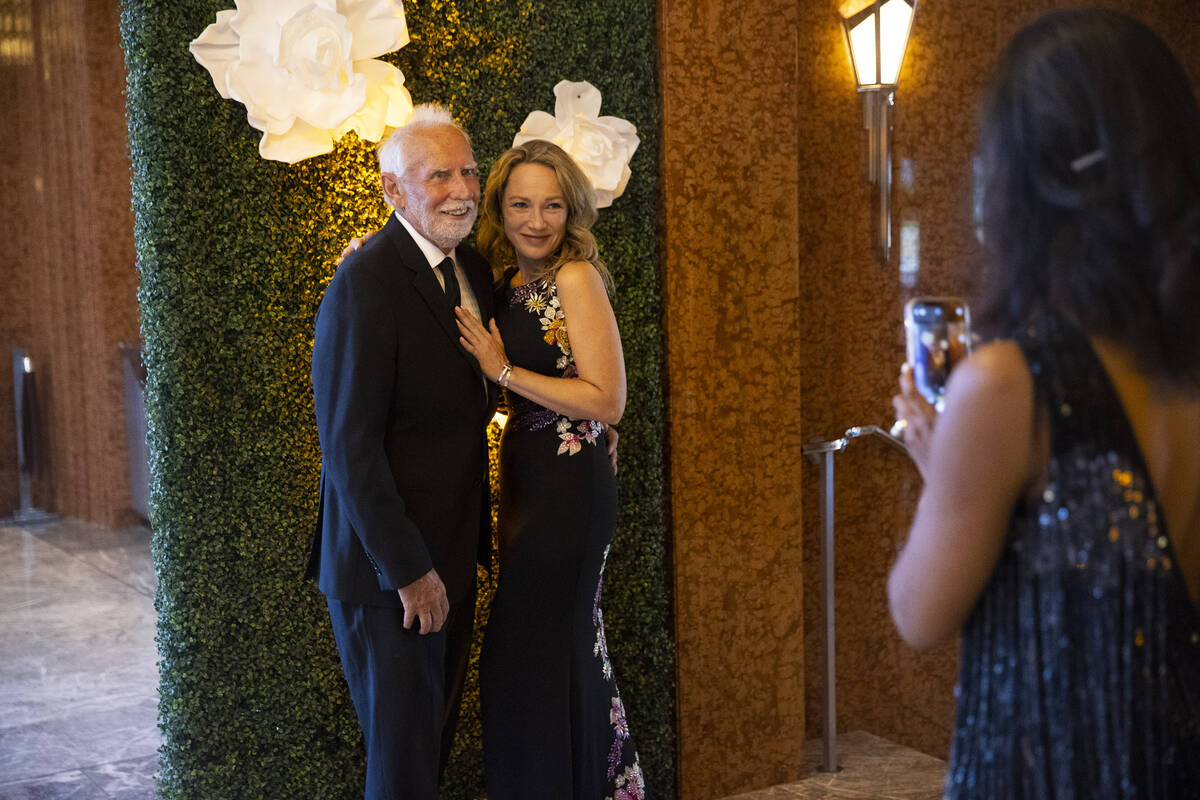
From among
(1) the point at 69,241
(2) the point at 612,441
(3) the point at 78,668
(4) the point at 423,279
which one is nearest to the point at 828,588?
(2) the point at 612,441

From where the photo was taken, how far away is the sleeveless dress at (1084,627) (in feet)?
4.12

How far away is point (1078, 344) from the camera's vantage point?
1.25 meters

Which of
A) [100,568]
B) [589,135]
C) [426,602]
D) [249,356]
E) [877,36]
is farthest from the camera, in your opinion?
[100,568]

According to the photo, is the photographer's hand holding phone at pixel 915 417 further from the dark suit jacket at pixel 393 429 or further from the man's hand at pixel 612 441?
the man's hand at pixel 612 441

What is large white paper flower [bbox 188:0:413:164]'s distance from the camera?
2.88m

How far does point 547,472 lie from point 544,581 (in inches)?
10.5

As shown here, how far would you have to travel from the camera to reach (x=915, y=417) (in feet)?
4.58

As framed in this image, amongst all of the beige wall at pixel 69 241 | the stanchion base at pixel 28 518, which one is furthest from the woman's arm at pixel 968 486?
the stanchion base at pixel 28 518

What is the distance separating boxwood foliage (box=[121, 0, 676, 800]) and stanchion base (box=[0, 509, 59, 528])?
605 centimetres

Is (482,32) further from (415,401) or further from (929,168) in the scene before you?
(929,168)

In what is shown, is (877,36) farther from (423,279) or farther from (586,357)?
(423,279)

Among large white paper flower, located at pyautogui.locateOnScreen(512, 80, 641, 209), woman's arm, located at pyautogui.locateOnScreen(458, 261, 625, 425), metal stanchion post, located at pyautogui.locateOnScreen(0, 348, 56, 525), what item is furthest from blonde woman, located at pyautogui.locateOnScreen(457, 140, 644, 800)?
metal stanchion post, located at pyautogui.locateOnScreen(0, 348, 56, 525)

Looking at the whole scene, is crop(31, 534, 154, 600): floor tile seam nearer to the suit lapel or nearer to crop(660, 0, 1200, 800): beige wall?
crop(660, 0, 1200, 800): beige wall

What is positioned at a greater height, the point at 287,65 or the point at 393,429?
the point at 287,65
